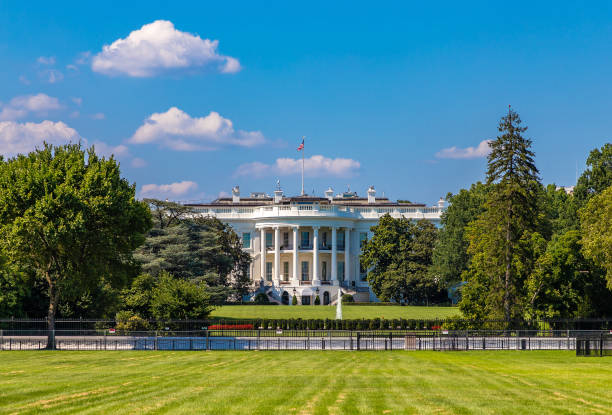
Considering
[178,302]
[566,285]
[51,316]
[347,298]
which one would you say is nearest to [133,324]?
[178,302]

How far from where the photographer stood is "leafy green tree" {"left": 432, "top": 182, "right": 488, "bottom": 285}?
77.4 m

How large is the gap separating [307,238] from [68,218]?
68165 mm

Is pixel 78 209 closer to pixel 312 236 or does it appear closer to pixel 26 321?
pixel 26 321

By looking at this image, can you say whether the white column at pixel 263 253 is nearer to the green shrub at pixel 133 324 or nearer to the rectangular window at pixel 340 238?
the rectangular window at pixel 340 238

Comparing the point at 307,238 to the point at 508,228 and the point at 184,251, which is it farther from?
the point at 508,228

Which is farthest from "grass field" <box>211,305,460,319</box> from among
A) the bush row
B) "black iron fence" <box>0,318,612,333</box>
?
"black iron fence" <box>0,318,612,333</box>

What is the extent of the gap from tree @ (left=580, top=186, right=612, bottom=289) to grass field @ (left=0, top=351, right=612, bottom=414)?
14.4 metres

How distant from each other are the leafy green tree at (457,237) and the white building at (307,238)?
22.5 metres

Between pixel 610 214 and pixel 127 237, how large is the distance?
1175 inches

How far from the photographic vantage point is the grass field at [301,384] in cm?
1773

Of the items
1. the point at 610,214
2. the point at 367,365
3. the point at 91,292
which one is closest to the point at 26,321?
the point at 91,292

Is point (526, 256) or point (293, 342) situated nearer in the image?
point (293, 342)

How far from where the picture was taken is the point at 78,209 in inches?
1681

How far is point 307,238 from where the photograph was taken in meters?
109
